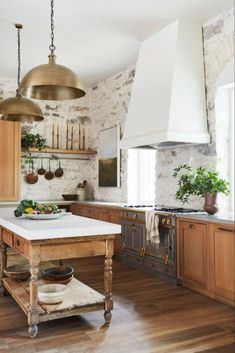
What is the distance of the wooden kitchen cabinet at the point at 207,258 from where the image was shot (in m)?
3.61

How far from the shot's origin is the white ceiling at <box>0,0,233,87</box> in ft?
13.8

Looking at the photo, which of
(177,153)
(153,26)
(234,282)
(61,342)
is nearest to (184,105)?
(177,153)

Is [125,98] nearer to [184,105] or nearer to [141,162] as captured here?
[141,162]

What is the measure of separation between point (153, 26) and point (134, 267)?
11.1 ft

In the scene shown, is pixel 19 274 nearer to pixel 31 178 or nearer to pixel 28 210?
pixel 28 210

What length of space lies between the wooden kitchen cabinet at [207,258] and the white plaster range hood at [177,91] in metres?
1.16

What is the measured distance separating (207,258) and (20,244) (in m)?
2.00

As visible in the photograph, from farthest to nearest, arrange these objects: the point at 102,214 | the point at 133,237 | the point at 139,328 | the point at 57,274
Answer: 1. the point at 102,214
2. the point at 133,237
3. the point at 57,274
4. the point at 139,328

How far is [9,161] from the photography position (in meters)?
6.52

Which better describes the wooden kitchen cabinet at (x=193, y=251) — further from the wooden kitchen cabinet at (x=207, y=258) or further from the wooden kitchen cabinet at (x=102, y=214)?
the wooden kitchen cabinet at (x=102, y=214)

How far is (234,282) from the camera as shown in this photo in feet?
11.6

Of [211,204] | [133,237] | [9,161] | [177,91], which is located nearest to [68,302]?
[211,204]

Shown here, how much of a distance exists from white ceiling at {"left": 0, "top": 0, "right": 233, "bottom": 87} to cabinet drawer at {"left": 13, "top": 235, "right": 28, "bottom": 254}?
8.90 feet

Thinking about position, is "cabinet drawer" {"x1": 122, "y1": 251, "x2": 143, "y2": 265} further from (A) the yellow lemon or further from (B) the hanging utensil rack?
(B) the hanging utensil rack
